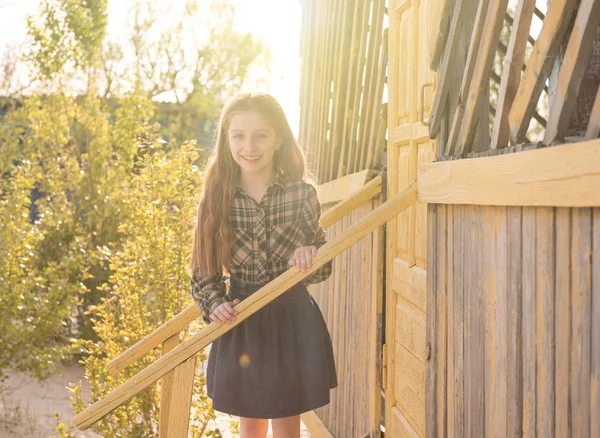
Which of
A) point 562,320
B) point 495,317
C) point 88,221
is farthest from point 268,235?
point 88,221

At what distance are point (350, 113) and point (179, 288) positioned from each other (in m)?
1.62

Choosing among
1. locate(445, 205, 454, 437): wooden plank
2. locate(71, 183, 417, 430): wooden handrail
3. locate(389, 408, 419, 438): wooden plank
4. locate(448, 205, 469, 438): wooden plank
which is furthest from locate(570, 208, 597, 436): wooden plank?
locate(389, 408, 419, 438): wooden plank

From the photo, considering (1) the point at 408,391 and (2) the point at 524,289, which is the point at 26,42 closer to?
(1) the point at 408,391

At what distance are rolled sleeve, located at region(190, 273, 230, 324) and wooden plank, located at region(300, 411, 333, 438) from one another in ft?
7.87

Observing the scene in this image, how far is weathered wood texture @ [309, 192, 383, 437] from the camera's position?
3.79 metres

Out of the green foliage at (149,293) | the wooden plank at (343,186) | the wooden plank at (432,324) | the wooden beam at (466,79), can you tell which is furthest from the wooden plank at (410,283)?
the green foliage at (149,293)

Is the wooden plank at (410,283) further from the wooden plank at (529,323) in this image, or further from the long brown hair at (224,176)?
the wooden plank at (529,323)

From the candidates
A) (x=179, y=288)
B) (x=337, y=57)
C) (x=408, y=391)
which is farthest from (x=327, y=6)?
(x=408, y=391)

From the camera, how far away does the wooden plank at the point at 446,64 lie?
2.36m

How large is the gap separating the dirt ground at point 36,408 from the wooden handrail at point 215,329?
11.0ft

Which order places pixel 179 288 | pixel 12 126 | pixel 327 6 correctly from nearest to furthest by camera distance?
pixel 179 288, pixel 327 6, pixel 12 126

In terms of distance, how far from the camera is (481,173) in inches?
76.0

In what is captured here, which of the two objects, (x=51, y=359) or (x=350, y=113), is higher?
(x=350, y=113)

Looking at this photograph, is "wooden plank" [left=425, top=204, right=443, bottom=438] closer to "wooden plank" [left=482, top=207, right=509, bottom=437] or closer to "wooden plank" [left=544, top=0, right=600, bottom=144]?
"wooden plank" [left=482, top=207, right=509, bottom=437]
